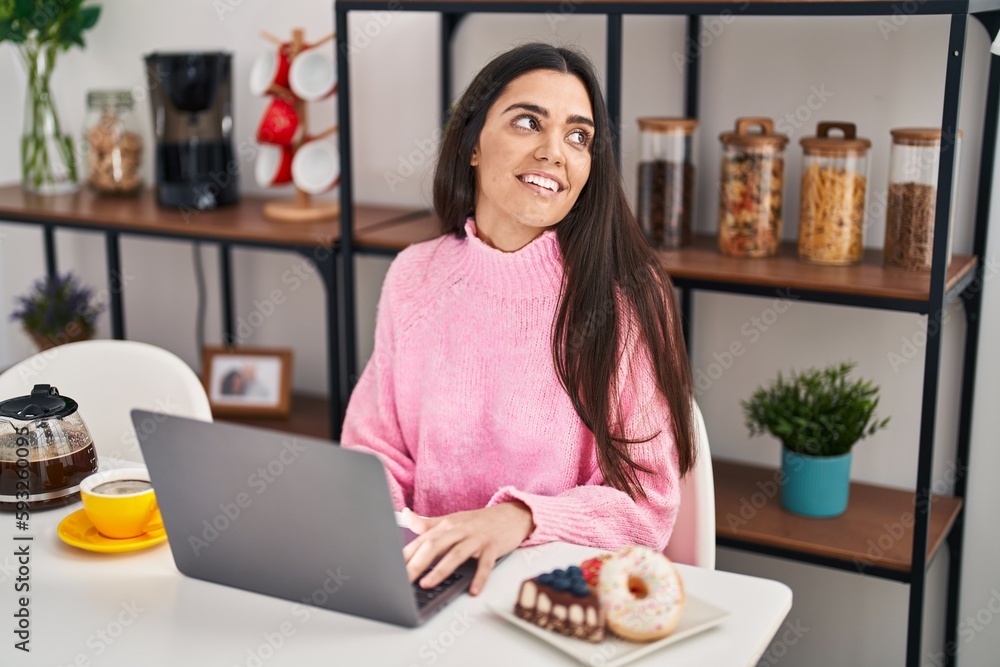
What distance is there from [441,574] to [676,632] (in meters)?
0.24

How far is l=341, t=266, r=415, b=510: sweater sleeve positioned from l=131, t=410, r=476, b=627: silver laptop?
42 centimetres

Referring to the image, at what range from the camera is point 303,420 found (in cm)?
239

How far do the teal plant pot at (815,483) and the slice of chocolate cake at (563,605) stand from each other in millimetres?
891

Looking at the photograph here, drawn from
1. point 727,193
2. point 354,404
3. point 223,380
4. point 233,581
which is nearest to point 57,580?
point 233,581

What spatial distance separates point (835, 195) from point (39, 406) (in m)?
1.18

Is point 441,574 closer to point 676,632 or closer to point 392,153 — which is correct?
point 676,632

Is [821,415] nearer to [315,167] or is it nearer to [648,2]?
[648,2]

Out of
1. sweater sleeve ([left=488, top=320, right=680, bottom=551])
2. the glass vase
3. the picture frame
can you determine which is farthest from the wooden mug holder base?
sweater sleeve ([left=488, top=320, right=680, bottom=551])

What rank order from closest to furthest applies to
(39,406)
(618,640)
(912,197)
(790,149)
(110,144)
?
(618,640) < (39,406) < (912,197) < (790,149) < (110,144)

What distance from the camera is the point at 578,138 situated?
4.80ft

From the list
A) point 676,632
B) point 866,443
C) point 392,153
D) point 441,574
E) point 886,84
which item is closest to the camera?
point 676,632

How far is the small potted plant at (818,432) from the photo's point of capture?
1.81 m

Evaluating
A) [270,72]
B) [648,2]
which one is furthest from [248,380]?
[648,2]

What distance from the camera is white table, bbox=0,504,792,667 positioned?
1.00 m
